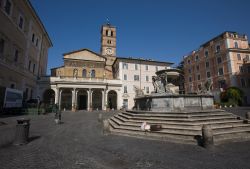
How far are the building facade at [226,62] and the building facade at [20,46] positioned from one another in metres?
34.5

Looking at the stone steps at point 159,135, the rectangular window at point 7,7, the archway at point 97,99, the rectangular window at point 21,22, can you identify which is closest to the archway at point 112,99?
the archway at point 97,99

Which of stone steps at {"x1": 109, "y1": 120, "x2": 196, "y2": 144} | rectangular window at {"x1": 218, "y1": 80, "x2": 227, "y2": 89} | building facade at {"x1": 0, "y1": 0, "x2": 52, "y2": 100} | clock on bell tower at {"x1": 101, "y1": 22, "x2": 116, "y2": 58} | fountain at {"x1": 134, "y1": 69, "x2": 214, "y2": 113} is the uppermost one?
clock on bell tower at {"x1": 101, "y1": 22, "x2": 116, "y2": 58}

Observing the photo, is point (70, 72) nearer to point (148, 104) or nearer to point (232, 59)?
point (148, 104)

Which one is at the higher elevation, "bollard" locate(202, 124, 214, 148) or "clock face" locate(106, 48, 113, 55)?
"clock face" locate(106, 48, 113, 55)

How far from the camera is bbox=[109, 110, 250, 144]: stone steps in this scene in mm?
6556

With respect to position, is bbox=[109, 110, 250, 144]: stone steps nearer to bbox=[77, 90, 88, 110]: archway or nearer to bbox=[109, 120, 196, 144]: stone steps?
bbox=[109, 120, 196, 144]: stone steps

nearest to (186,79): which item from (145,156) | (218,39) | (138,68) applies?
(218,39)

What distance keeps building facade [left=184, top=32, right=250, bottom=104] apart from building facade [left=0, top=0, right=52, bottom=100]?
34542mm

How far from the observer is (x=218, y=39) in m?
34.8

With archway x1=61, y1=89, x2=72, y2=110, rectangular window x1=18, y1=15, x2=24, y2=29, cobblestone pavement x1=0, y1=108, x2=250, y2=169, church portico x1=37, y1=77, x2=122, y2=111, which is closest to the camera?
cobblestone pavement x1=0, y1=108, x2=250, y2=169

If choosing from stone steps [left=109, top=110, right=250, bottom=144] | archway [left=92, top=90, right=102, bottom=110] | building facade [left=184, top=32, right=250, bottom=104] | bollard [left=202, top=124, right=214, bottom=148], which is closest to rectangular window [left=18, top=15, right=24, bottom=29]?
archway [left=92, top=90, right=102, bottom=110]

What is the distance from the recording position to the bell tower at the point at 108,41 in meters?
54.6

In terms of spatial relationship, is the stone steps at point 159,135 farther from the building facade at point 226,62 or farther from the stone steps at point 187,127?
the building facade at point 226,62

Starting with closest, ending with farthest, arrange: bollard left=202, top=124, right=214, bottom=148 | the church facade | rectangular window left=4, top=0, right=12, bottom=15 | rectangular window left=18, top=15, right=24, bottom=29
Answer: bollard left=202, top=124, right=214, bottom=148 < rectangular window left=4, top=0, right=12, bottom=15 < rectangular window left=18, top=15, right=24, bottom=29 < the church facade
